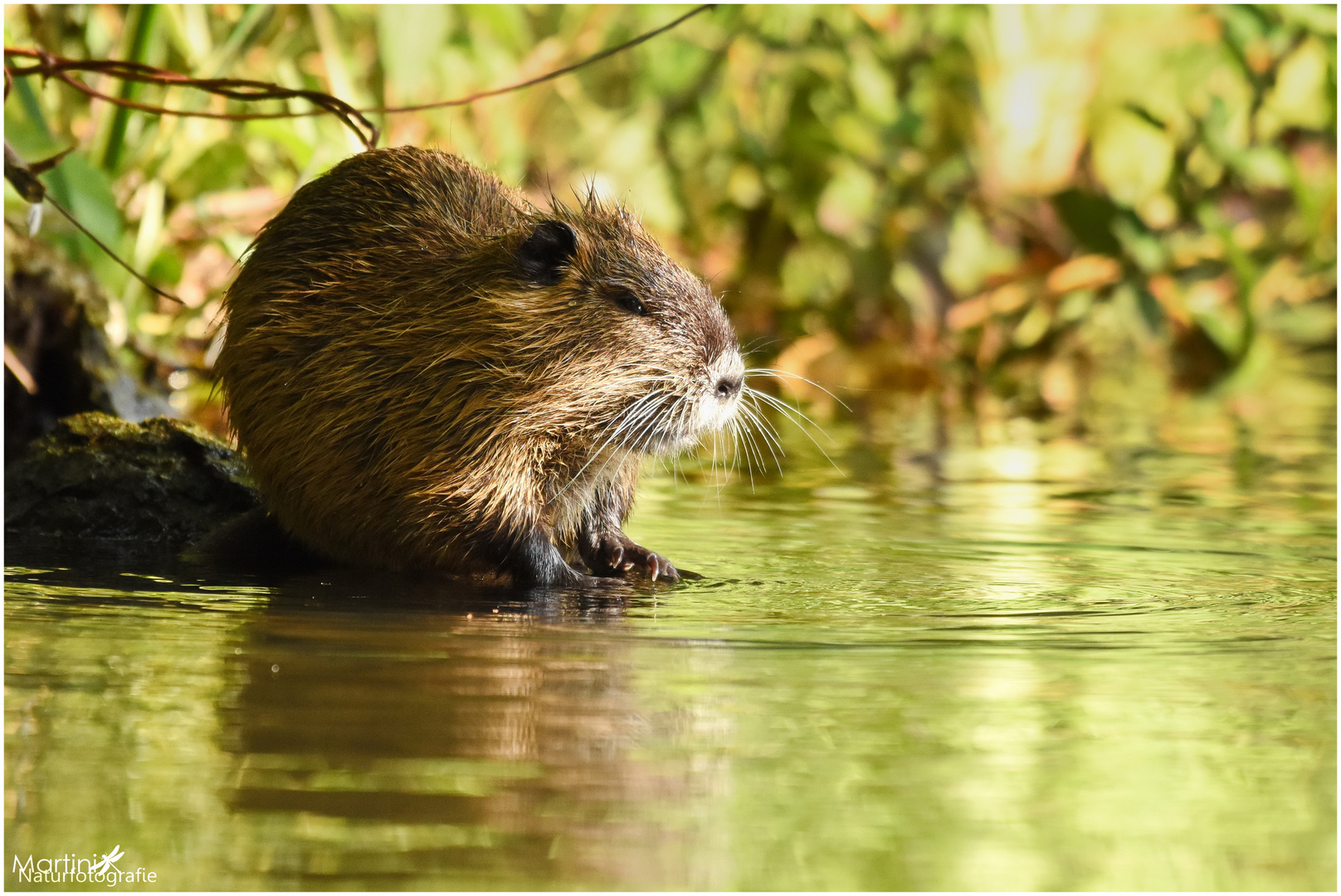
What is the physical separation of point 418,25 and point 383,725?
394 cm

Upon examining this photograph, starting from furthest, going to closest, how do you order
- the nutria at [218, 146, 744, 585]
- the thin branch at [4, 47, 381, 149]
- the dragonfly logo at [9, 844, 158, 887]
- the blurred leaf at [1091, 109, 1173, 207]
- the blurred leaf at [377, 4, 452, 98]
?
the blurred leaf at [1091, 109, 1173, 207] → the blurred leaf at [377, 4, 452, 98] → the nutria at [218, 146, 744, 585] → the thin branch at [4, 47, 381, 149] → the dragonfly logo at [9, 844, 158, 887]

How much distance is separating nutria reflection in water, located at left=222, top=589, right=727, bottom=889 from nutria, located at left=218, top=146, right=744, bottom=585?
2.35ft

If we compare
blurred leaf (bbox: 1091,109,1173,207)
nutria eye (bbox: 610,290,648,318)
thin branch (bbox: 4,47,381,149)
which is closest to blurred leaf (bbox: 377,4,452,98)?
thin branch (bbox: 4,47,381,149)

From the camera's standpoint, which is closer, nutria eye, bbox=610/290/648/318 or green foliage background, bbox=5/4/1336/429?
nutria eye, bbox=610/290/648/318

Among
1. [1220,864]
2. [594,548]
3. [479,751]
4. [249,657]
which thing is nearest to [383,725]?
[479,751]

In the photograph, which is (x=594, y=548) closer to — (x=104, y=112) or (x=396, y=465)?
(x=396, y=465)

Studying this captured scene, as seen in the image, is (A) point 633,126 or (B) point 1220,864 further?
(A) point 633,126

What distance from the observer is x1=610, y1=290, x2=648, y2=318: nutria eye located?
147 inches

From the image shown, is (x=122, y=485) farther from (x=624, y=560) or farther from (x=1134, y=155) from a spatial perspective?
(x=1134, y=155)

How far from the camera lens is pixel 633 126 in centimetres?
844

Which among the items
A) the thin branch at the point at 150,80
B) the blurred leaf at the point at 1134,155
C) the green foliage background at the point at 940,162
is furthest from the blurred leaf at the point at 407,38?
the blurred leaf at the point at 1134,155

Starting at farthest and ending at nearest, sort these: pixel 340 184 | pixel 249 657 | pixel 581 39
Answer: pixel 581 39 → pixel 340 184 → pixel 249 657

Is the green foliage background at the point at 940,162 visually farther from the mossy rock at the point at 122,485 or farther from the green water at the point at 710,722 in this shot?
the green water at the point at 710,722

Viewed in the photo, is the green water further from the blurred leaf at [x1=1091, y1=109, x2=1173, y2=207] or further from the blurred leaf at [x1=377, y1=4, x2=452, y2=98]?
the blurred leaf at [x1=1091, y1=109, x2=1173, y2=207]
